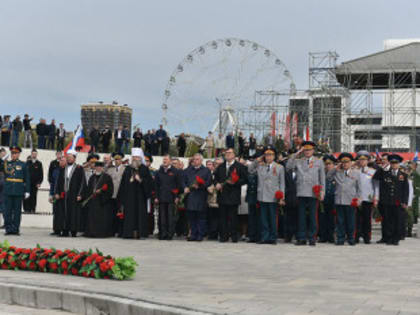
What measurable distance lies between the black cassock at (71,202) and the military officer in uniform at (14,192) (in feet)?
2.74

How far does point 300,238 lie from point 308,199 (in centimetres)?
76

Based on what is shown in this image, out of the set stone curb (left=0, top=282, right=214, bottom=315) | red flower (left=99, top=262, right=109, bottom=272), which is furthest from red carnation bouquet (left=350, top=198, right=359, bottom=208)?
stone curb (left=0, top=282, right=214, bottom=315)

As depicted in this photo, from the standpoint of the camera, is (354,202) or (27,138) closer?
(354,202)

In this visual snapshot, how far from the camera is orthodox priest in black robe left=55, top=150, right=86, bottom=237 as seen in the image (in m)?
15.0

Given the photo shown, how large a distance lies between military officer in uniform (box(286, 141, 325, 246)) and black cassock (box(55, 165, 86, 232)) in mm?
4956

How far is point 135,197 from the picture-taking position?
48.3 ft

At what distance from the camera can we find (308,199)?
13.1m

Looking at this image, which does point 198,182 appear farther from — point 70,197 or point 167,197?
point 70,197

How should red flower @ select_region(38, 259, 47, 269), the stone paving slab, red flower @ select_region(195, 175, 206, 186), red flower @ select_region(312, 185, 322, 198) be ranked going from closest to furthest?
the stone paving slab
red flower @ select_region(38, 259, 47, 269)
red flower @ select_region(312, 185, 322, 198)
red flower @ select_region(195, 175, 206, 186)

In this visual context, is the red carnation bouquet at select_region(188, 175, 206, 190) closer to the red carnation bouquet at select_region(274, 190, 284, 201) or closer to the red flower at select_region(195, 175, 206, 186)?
the red flower at select_region(195, 175, 206, 186)

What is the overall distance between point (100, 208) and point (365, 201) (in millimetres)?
5619

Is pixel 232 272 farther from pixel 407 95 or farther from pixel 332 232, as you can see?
pixel 407 95

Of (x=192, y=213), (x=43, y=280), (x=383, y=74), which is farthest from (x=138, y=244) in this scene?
(x=383, y=74)

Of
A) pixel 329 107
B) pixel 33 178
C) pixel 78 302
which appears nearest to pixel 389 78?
pixel 329 107
